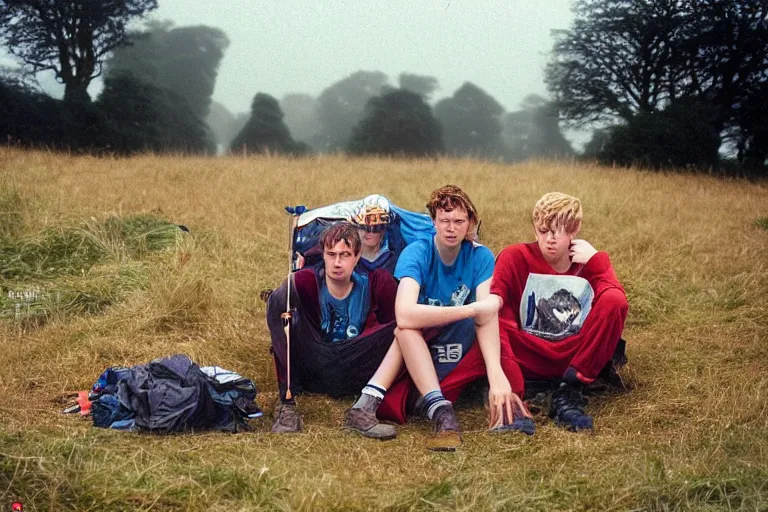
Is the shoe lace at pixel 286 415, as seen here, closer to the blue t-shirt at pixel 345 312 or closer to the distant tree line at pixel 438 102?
the blue t-shirt at pixel 345 312

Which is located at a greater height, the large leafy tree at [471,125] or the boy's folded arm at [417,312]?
the large leafy tree at [471,125]

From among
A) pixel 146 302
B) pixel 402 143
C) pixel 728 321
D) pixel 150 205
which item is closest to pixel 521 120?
pixel 402 143

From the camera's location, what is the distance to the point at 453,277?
426 cm

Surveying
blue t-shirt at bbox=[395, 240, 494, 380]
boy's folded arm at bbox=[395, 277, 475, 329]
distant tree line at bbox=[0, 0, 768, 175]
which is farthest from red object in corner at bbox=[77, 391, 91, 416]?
distant tree line at bbox=[0, 0, 768, 175]

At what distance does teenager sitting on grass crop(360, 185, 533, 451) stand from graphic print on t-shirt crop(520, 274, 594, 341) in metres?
0.33

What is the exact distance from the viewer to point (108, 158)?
12.9m

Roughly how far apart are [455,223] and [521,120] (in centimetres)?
974

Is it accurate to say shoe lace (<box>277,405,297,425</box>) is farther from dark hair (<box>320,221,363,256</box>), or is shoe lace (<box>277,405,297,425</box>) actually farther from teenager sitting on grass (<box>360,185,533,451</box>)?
dark hair (<box>320,221,363,256</box>)

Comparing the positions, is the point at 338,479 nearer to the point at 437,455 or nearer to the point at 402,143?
the point at 437,455

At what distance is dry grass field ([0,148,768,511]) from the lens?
3.10 metres

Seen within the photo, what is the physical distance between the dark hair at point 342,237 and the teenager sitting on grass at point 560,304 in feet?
2.66

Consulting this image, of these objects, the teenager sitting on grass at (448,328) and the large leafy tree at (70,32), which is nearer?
the teenager sitting on grass at (448,328)

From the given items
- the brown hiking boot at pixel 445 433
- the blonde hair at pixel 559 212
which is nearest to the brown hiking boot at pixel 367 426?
the brown hiking boot at pixel 445 433

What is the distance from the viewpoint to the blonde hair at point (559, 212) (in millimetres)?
4180
